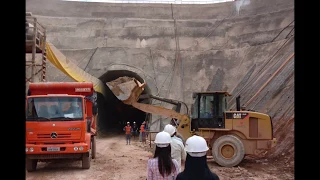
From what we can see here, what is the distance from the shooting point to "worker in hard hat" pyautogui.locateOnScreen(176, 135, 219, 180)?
11.4 feet

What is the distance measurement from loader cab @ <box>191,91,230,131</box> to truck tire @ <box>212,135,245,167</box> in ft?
2.04

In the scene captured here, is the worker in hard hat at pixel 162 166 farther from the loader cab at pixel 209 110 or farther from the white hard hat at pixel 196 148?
the loader cab at pixel 209 110

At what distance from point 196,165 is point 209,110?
9.92m

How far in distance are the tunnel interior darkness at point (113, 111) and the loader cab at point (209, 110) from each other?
590 inches

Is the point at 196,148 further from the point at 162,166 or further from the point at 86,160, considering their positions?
the point at 86,160

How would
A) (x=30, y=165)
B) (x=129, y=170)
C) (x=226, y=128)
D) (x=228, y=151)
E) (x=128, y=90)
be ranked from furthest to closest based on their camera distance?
(x=128, y=90) → (x=226, y=128) → (x=228, y=151) → (x=129, y=170) → (x=30, y=165)

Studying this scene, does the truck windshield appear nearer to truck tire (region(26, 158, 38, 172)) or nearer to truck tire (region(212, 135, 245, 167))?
truck tire (region(26, 158, 38, 172))

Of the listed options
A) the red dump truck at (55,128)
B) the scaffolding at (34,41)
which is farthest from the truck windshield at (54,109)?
the scaffolding at (34,41)

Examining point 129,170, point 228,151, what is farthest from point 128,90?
point 228,151

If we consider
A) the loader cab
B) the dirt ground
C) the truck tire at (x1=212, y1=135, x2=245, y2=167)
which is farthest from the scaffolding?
the truck tire at (x1=212, y1=135, x2=245, y2=167)

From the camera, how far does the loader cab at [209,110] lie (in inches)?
519

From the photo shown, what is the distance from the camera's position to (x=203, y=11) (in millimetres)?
32625

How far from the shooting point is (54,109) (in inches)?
442
